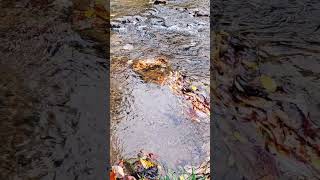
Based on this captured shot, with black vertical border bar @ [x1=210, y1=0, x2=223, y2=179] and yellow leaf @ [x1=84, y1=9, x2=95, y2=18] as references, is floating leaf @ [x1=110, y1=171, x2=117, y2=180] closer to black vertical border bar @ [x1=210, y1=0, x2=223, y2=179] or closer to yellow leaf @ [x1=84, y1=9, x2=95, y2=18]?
black vertical border bar @ [x1=210, y1=0, x2=223, y2=179]

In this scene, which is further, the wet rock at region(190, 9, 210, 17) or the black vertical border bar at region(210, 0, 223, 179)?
the wet rock at region(190, 9, 210, 17)

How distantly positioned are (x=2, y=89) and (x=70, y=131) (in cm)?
48

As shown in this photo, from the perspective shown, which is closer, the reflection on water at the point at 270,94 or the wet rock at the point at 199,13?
the reflection on water at the point at 270,94

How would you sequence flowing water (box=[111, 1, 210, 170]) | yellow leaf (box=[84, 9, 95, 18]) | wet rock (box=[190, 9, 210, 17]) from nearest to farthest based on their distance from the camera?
flowing water (box=[111, 1, 210, 170]) → yellow leaf (box=[84, 9, 95, 18]) → wet rock (box=[190, 9, 210, 17])

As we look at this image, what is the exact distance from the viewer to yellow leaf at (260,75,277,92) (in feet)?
5.95

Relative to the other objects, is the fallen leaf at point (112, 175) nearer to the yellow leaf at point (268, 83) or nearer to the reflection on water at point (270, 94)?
the reflection on water at point (270, 94)

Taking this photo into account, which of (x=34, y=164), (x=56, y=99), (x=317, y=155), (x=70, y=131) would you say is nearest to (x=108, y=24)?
(x=56, y=99)

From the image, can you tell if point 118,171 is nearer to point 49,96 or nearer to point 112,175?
point 112,175

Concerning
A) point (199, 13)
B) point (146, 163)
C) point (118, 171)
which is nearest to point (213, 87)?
point (146, 163)

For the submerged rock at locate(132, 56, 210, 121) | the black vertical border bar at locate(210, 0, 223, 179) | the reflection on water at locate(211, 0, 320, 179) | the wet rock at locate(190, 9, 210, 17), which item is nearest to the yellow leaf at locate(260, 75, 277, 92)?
the reflection on water at locate(211, 0, 320, 179)

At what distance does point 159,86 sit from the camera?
2.58 meters

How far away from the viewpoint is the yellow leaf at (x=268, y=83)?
1.81 metres

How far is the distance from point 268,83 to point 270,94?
0.06m

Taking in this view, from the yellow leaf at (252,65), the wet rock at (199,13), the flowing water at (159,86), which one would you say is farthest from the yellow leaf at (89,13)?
the yellow leaf at (252,65)
